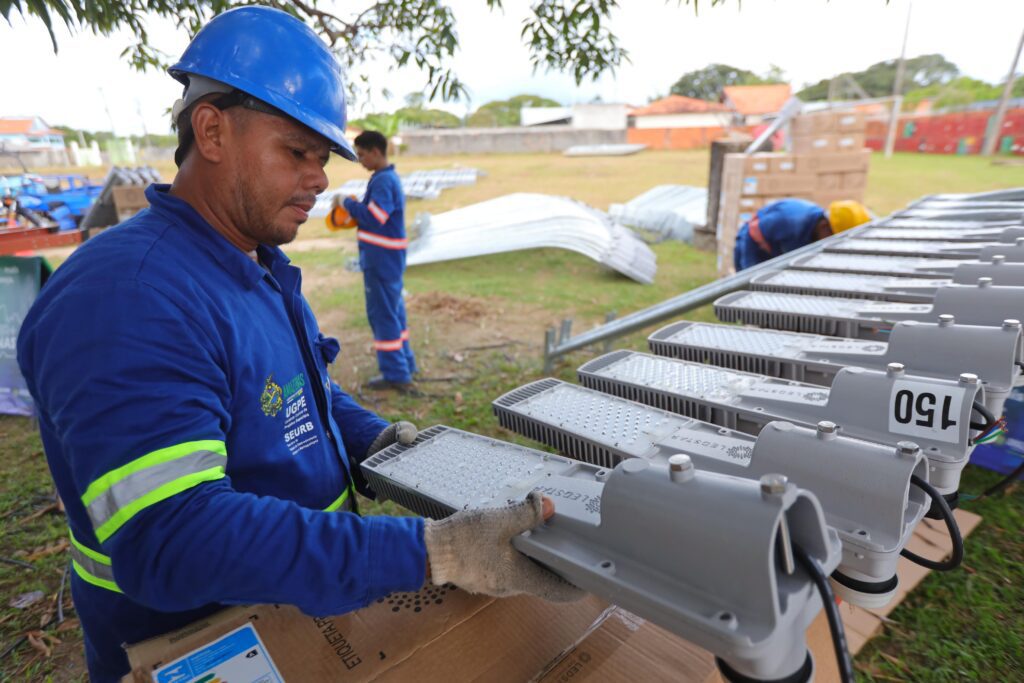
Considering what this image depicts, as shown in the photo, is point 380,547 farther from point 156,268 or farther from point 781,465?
point 781,465

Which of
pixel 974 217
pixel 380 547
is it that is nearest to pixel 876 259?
pixel 974 217

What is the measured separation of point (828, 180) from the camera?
7.73 m

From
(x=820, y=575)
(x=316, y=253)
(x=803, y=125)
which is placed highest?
(x=803, y=125)

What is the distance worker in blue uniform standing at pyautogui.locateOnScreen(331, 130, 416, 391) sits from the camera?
15.0ft

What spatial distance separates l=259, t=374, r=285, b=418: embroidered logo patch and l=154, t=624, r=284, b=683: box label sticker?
16.4 inches

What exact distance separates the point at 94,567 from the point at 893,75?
61.7 meters

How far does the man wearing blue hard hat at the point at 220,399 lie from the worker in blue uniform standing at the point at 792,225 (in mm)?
4357

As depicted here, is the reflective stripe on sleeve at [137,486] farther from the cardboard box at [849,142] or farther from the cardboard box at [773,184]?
the cardboard box at [849,142]

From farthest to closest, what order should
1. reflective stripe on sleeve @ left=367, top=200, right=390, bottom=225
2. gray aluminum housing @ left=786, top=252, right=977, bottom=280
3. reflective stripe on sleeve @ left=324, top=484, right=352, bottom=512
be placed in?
reflective stripe on sleeve @ left=367, top=200, right=390, bottom=225
gray aluminum housing @ left=786, top=252, right=977, bottom=280
reflective stripe on sleeve @ left=324, top=484, right=352, bottom=512

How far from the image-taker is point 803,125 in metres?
7.75

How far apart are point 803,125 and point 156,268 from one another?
8.68 m

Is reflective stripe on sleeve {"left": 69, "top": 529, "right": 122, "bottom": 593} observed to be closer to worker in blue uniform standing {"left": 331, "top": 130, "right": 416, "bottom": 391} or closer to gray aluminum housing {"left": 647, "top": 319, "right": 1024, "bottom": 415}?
gray aluminum housing {"left": 647, "top": 319, "right": 1024, "bottom": 415}

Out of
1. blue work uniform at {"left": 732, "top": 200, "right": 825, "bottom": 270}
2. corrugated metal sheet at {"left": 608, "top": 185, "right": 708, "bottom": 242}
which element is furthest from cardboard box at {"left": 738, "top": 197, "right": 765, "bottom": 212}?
corrugated metal sheet at {"left": 608, "top": 185, "right": 708, "bottom": 242}

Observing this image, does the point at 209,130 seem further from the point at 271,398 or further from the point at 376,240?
the point at 376,240
